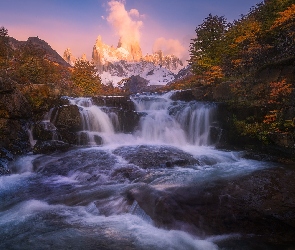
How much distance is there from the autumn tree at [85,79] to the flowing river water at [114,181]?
41.1 ft

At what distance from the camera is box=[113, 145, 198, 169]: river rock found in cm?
1186

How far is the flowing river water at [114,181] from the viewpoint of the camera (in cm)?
591

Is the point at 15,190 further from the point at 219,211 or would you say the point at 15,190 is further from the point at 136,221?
the point at 219,211

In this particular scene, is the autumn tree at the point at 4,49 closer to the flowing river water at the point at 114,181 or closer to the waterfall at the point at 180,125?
the flowing river water at the point at 114,181

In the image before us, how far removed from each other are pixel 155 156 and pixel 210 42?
49.8 feet

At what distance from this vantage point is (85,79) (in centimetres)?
3138

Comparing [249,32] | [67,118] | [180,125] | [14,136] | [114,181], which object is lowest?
[114,181]

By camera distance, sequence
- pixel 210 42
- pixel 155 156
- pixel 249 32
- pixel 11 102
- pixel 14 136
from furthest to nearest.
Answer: pixel 210 42, pixel 249 32, pixel 11 102, pixel 14 136, pixel 155 156

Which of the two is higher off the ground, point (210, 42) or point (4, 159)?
point (210, 42)

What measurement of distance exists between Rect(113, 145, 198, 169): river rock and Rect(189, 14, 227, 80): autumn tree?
463 inches

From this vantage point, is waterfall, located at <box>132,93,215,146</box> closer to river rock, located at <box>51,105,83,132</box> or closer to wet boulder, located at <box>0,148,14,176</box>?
river rock, located at <box>51,105,83,132</box>

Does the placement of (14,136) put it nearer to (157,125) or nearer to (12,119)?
(12,119)

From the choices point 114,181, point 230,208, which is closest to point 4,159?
point 114,181

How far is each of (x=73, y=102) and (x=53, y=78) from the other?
8.49 metres
